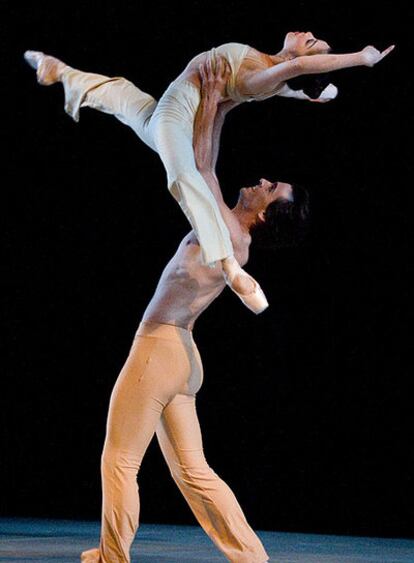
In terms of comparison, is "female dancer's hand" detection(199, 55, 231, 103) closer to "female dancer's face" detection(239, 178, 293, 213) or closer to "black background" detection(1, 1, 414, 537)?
"female dancer's face" detection(239, 178, 293, 213)

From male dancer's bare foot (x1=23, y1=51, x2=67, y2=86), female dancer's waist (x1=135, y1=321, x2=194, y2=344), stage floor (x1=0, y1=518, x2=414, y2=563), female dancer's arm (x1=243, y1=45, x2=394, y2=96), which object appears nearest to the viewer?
female dancer's arm (x1=243, y1=45, x2=394, y2=96)

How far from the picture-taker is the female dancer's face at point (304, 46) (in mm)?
3859

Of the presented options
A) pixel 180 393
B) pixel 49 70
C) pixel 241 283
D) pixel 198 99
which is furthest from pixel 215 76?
pixel 180 393

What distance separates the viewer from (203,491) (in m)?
3.88

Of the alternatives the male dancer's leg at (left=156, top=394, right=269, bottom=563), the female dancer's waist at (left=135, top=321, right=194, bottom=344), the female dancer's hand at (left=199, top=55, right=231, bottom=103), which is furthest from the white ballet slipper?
the male dancer's leg at (left=156, top=394, right=269, bottom=563)

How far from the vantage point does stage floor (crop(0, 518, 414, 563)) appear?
4.85 meters

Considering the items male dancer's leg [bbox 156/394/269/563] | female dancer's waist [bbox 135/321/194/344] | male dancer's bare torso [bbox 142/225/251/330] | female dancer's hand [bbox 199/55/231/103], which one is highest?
female dancer's hand [bbox 199/55/231/103]

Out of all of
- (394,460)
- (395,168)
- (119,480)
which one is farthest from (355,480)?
(119,480)

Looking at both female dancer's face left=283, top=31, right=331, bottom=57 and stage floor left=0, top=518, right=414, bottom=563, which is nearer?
female dancer's face left=283, top=31, right=331, bottom=57

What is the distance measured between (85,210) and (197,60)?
112 inches

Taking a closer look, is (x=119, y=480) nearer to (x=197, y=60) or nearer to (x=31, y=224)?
(x=197, y=60)

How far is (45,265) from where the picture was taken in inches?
268

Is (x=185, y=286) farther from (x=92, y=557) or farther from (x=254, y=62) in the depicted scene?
(x=92, y=557)

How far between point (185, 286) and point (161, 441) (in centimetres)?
57
